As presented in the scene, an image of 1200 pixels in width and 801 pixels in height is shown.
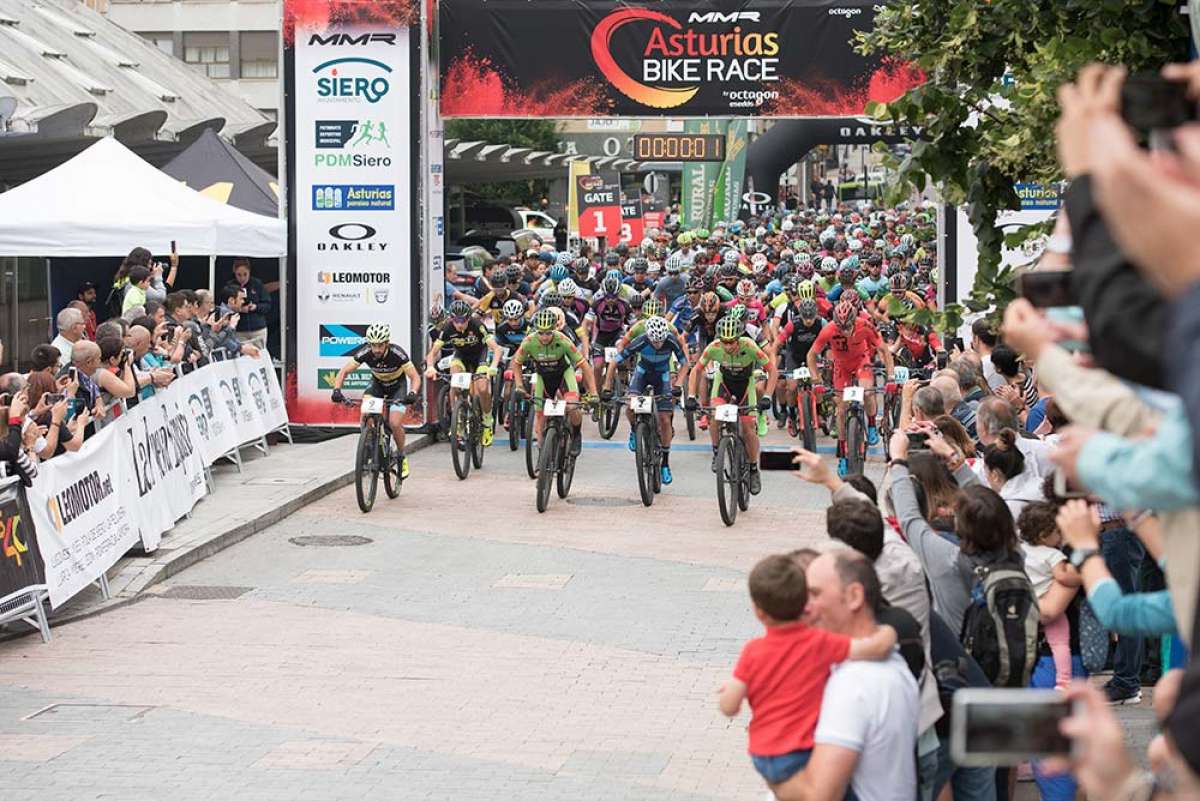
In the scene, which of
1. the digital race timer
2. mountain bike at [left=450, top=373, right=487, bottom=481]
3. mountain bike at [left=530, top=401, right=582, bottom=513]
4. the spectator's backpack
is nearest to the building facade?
the digital race timer

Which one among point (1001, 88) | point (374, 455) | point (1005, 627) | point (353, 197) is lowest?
point (374, 455)

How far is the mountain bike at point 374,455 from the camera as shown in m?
17.5

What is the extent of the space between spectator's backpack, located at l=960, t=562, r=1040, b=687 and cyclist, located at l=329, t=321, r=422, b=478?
37.2 feet

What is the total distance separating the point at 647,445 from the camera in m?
17.9

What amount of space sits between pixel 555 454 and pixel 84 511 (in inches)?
223

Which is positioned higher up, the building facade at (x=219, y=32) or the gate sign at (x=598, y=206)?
the building facade at (x=219, y=32)

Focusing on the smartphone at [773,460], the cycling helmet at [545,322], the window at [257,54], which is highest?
the window at [257,54]

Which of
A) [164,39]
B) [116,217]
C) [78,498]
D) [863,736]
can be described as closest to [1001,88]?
[863,736]

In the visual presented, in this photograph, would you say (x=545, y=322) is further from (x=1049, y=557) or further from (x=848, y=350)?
(x=1049, y=557)

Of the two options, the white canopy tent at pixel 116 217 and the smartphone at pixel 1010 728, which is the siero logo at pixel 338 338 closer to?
the white canopy tent at pixel 116 217

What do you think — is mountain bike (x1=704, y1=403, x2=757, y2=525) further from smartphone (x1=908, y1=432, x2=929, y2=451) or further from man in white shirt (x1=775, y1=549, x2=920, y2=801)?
man in white shirt (x1=775, y1=549, x2=920, y2=801)

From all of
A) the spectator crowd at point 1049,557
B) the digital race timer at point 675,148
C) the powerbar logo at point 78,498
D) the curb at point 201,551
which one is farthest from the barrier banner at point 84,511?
the digital race timer at point 675,148

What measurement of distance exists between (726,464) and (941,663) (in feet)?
35.0

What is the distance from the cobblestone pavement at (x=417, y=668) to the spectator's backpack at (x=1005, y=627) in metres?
2.25
